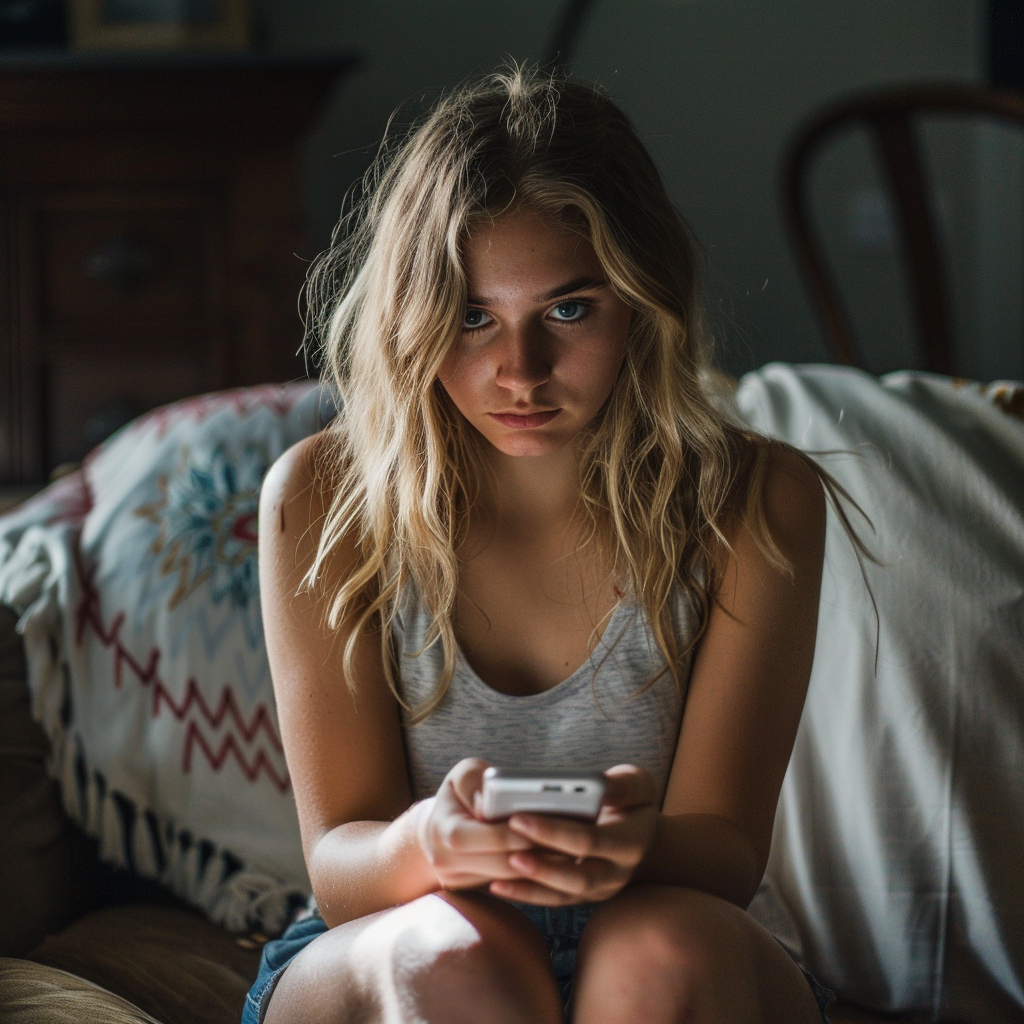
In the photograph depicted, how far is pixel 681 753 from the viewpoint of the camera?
81cm

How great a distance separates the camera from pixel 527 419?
757 mm

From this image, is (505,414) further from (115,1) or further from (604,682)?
(115,1)

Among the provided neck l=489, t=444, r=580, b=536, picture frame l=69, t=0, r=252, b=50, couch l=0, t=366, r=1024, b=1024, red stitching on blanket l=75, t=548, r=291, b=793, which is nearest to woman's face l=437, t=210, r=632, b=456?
neck l=489, t=444, r=580, b=536

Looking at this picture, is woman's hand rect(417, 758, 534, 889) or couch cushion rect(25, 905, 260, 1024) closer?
woman's hand rect(417, 758, 534, 889)

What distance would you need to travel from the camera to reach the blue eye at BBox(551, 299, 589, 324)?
2.47 feet

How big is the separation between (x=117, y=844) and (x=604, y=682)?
50cm

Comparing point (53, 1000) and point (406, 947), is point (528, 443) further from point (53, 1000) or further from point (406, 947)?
point (53, 1000)

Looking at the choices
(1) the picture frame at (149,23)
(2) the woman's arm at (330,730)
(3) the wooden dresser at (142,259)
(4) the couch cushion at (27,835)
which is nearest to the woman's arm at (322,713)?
(2) the woman's arm at (330,730)

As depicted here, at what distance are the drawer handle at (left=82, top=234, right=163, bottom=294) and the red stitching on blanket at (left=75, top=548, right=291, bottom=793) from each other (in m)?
0.70

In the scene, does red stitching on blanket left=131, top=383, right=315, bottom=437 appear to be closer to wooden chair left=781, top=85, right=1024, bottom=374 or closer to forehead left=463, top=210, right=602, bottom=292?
forehead left=463, top=210, right=602, bottom=292

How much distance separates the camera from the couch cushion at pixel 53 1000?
29.2 inches

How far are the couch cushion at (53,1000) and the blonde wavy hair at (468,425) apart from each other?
0.28 meters

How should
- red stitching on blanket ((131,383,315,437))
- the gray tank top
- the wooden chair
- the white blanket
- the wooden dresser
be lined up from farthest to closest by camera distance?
the wooden chair → the wooden dresser → red stitching on blanket ((131,383,315,437)) → the white blanket → the gray tank top

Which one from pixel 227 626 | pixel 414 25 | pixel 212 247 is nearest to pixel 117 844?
pixel 227 626
